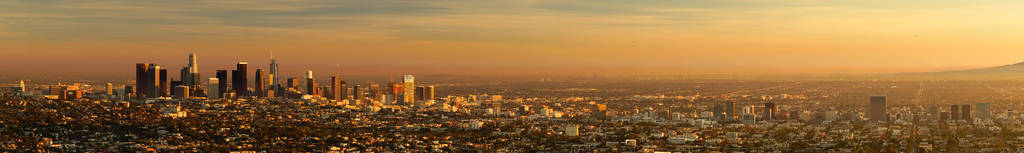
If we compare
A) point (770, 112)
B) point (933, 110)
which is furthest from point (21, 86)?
point (933, 110)

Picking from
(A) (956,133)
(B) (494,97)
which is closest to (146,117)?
(A) (956,133)

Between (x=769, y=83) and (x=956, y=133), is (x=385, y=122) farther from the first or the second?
(x=769, y=83)

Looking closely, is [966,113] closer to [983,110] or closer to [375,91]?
[983,110]

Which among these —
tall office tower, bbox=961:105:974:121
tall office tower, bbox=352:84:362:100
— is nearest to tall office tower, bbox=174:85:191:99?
tall office tower, bbox=352:84:362:100

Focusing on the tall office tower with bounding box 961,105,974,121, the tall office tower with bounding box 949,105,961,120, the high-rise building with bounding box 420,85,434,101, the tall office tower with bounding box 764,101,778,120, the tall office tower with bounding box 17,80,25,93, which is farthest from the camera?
the high-rise building with bounding box 420,85,434,101

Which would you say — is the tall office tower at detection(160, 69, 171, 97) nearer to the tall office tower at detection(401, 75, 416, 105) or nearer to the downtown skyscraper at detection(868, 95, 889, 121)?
the tall office tower at detection(401, 75, 416, 105)

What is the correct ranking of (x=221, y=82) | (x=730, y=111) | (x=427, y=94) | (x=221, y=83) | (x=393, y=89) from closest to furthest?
(x=730, y=111)
(x=221, y=83)
(x=221, y=82)
(x=427, y=94)
(x=393, y=89)

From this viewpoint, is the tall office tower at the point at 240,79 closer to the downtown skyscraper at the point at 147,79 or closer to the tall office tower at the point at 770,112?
the downtown skyscraper at the point at 147,79
